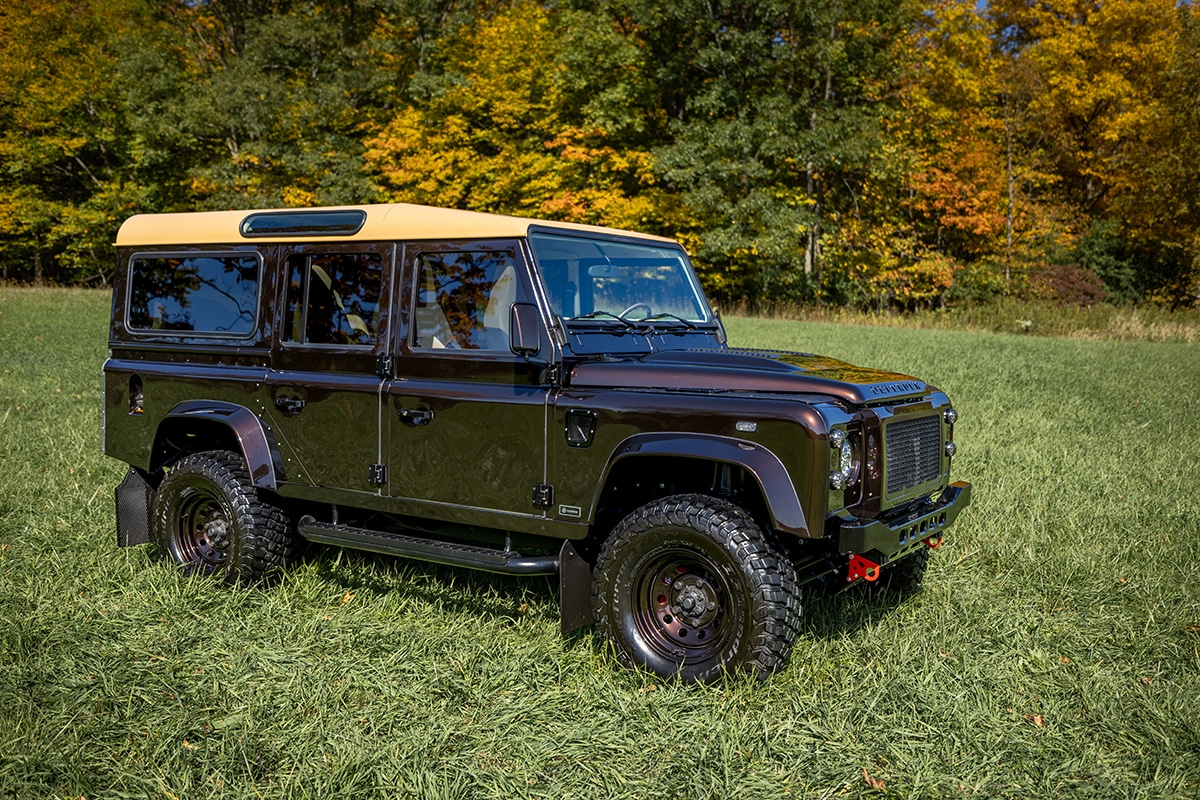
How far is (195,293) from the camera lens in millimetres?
5840

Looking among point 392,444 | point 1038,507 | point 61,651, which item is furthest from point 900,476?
point 61,651

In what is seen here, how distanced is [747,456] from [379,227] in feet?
8.12

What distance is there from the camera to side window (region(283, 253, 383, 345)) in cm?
518

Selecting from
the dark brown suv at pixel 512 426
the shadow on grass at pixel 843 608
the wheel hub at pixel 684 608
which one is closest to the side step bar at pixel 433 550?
the dark brown suv at pixel 512 426

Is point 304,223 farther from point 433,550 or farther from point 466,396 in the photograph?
point 433,550

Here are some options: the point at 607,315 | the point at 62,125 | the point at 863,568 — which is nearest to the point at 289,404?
the point at 607,315

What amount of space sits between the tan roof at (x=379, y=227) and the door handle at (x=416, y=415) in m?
0.92

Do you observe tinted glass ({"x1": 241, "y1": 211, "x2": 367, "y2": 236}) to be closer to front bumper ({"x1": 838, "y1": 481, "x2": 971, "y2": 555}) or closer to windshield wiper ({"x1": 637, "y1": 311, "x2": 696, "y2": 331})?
windshield wiper ({"x1": 637, "y1": 311, "x2": 696, "y2": 331})

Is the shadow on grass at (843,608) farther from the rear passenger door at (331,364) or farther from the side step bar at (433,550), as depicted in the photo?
the rear passenger door at (331,364)

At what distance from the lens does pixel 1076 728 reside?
392 centimetres

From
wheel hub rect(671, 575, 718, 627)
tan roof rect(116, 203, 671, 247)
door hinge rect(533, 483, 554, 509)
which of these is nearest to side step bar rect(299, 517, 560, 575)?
door hinge rect(533, 483, 554, 509)

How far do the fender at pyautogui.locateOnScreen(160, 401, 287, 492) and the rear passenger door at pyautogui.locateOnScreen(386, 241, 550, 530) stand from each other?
858 mm

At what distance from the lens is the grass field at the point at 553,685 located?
351 centimetres

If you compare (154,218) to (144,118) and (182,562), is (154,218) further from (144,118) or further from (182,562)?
(144,118)
